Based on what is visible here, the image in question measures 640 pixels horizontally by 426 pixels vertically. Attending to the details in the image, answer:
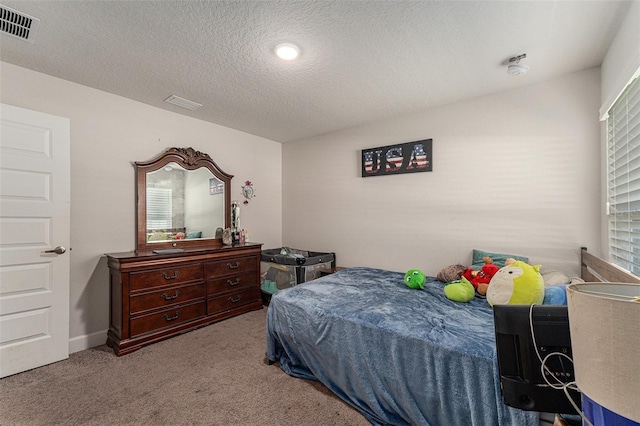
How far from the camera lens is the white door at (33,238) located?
85.9 inches

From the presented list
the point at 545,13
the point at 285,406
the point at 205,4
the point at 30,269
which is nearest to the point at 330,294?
the point at 285,406

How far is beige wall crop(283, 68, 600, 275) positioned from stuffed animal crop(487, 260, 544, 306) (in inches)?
45.1

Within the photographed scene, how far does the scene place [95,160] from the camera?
276 cm

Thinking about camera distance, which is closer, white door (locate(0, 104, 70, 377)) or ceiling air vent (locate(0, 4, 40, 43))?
ceiling air vent (locate(0, 4, 40, 43))

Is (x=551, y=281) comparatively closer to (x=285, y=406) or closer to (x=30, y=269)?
(x=285, y=406)

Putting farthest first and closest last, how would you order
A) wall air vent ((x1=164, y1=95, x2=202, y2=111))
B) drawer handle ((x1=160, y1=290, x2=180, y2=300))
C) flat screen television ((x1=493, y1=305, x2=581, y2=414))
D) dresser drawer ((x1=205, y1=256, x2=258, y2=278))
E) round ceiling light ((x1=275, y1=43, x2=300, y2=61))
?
dresser drawer ((x1=205, y1=256, x2=258, y2=278))
wall air vent ((x1=164, y1=95, x2=202, y2=111))
drawer handle ((x1=160, y1=290, x2=180, y2=300))
round ceiling light ((x1=275, y1=43, x2=300, y2=61))
flat screen television ((x1=493, y1=305, x2=581, y2=414))

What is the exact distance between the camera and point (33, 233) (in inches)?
91.3

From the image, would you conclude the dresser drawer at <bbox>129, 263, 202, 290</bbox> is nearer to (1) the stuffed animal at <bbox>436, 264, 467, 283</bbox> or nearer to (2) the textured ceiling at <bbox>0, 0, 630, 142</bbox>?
(2) the textured ceiling at <bbox>0, 0, 630, 142</bbox>

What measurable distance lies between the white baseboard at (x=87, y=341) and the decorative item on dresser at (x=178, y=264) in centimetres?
10

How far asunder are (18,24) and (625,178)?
4.17 m

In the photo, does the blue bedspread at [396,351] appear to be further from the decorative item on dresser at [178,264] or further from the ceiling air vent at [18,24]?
the ceiling air vent at [18,24]

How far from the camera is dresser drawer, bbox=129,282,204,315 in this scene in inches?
102

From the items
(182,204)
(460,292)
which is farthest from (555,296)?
(182,204)

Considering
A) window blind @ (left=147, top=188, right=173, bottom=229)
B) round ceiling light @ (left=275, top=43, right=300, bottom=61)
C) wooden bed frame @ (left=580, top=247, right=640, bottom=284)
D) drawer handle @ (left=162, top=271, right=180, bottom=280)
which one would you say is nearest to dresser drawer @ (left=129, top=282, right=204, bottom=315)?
drawer handle @ (left=162, top=271, right=180, bottom=280)
